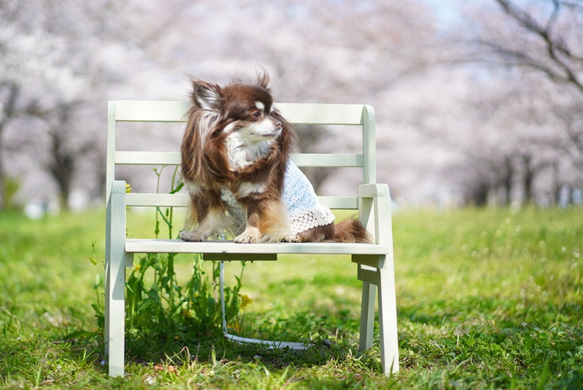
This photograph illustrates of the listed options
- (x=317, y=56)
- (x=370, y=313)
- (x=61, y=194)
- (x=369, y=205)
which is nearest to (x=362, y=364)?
(x=370, y=313)

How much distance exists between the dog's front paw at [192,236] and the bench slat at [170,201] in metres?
0.26

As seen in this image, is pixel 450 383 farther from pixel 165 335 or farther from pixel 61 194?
pixel 61 194

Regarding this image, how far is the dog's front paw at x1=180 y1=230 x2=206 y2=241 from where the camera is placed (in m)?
2.21

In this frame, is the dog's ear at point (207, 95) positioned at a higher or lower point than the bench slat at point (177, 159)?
higher

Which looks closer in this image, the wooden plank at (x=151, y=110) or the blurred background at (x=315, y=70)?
the wooden plank at (x=151, y=110)

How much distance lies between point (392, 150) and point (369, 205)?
479 inches

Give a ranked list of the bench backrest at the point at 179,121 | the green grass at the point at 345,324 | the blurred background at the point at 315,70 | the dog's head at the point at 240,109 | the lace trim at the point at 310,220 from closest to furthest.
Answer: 1. the green grass at the point at 345,324
2. the dog's head at the point at 240,109
3. the lace trim at the point at 310,220
4. the bench backrest at the point at 179,121
5. the blurred background at the point at 315,70

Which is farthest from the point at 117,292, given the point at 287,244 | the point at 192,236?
the point at 287,244

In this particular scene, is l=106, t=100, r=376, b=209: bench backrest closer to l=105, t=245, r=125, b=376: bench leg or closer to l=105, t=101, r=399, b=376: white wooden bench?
l=105, t=101, r=399, b=376: white wooden bench

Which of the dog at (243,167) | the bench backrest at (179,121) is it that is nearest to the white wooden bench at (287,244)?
the bench backrest at (179,121)

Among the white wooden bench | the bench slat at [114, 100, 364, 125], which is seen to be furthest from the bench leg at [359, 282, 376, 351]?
the bench slat at [114, 100, 364, 125]

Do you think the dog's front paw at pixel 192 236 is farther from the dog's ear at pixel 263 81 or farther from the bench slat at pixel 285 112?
the dog's ear at pixel 263 81

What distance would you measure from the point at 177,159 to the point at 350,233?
31.4 inches

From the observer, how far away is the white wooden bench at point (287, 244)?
1959 millimetres
